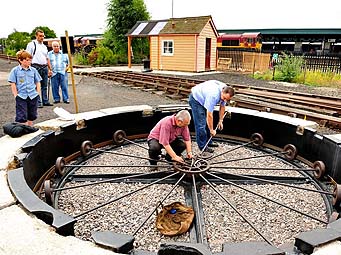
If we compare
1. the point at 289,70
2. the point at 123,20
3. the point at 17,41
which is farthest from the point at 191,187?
the point at 17,41

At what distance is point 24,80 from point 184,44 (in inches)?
638

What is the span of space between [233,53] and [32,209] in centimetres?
2147

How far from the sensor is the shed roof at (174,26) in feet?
65.2

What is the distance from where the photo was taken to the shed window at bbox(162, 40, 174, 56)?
20.9 metres

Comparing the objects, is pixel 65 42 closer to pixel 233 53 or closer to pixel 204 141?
pixel 204 141

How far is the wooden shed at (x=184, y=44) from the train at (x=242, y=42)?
32.9 feet

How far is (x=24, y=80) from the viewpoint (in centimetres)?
486

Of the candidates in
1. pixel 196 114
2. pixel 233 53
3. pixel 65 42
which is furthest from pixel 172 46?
pixel 196 114

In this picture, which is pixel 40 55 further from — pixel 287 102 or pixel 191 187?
pixel 287 102

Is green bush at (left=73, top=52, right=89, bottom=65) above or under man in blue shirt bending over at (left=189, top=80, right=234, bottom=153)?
under

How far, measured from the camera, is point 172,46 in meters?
20.8

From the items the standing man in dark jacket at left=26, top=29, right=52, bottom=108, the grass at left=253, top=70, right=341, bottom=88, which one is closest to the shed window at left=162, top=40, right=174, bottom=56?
Result: the grass at left=253, top=70, right=341, bottom=88

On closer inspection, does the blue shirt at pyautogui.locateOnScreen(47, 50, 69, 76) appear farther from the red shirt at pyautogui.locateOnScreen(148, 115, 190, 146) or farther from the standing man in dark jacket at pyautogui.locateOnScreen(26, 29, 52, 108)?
the red shirt at pyautogui.locateOnScreen(148, 115, 190, 146)

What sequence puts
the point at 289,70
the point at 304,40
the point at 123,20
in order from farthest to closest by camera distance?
1. the point at 304,40
2. the point at 123,20
3. the point at 289,70
